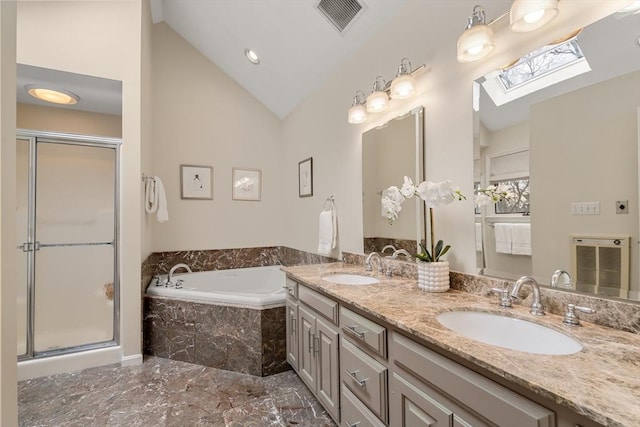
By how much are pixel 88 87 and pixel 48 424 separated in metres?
2.62

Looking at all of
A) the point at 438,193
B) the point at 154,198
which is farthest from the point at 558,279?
the point at 154,198

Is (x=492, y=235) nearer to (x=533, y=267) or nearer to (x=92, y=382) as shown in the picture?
(x=533, y=267)

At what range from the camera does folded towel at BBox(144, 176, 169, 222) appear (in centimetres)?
282

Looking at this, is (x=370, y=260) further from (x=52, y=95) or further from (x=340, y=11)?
(x=52, y=95)

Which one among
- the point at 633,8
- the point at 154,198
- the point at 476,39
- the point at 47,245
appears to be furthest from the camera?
the point at 154,198

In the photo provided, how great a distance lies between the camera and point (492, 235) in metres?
1.42

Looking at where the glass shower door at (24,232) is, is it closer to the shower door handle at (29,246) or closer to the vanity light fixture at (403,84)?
the shower door handle at (29,246)

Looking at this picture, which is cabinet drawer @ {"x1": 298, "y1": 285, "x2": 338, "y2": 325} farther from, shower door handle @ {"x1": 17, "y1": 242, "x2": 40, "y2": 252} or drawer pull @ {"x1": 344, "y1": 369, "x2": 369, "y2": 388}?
shower door handle @ {"x1": 17, "y1": 242, "x2": 40, "y2": 252}

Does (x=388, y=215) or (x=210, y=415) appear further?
(x=388, y=215)

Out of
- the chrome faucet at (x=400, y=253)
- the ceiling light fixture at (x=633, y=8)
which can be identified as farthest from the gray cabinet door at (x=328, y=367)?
the ceiling light fixture at (x=633, y=8)

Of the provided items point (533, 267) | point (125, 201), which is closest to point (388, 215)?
point (533, 267)

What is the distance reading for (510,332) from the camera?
1.13 metres

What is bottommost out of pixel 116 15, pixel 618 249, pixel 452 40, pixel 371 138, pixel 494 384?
pixel 494 384

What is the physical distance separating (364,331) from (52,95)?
3434mm
